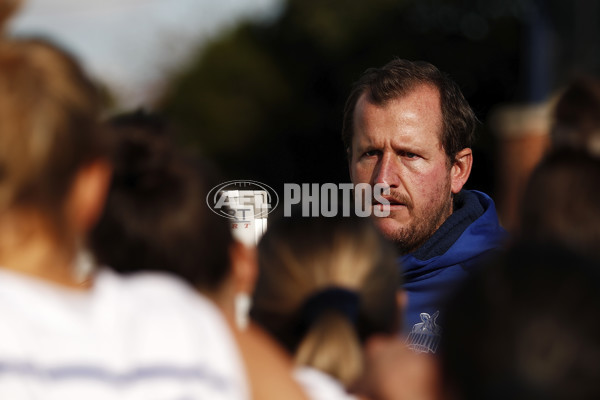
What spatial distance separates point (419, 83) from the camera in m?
3.46

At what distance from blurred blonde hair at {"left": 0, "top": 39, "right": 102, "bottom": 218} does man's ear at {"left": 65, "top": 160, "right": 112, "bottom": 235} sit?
23 millimetres

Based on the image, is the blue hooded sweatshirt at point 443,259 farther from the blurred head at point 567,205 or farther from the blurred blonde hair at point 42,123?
the blurred blonde hair at point 42,123

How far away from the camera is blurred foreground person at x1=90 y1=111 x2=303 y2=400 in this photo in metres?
1.88

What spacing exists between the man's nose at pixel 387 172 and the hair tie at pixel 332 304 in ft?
4.55

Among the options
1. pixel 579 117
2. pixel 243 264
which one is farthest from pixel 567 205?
pixel 243 264

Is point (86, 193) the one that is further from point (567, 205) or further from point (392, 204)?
point (392, 204)

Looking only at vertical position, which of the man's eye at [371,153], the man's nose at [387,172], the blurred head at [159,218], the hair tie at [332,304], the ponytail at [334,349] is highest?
the man's eye at [371,153]

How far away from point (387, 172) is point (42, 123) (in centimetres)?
186

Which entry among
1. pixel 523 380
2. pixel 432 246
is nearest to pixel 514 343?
pixel 523 380

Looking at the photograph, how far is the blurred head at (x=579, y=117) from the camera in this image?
1.98 m

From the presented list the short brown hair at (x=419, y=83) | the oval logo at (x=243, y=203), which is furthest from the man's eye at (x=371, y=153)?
the oval logo at (x=243, y=203)

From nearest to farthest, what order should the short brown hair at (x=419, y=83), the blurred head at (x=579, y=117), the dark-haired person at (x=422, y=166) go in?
1. the blurred head at (x=579, y=117)
2. the dark-haired person at (x=422, y=166)
3. the short brown hair at (x=419, y=83)

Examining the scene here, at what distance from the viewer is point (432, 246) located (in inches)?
127

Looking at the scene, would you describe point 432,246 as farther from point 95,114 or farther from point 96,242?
point 95,114
